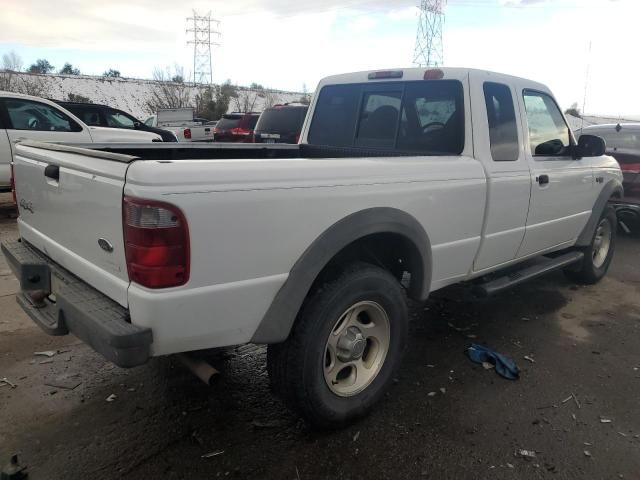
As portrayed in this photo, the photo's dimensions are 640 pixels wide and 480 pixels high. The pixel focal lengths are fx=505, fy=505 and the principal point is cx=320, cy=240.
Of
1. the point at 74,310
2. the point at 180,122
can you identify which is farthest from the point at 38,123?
A: the point at 180,122

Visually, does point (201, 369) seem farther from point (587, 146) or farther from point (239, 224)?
point (587, 146)

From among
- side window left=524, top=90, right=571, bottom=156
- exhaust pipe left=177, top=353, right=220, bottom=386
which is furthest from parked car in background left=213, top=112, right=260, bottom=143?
exhaust pipe left=177, top=353, right=220, bottom=386

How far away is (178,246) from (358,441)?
4.91 feet

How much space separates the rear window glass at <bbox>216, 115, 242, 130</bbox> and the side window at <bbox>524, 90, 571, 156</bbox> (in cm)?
1283

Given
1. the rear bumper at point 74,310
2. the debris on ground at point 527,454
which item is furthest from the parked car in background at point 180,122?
the debris on ground at point 527,454

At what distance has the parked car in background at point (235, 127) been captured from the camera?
15578 millimetres

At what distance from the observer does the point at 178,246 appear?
2.02 metres

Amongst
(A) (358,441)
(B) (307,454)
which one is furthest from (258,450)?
(A) (358,441)

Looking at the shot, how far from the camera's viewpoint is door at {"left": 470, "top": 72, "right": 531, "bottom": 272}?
11.6 ft

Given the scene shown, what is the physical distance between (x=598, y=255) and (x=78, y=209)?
5.30 m

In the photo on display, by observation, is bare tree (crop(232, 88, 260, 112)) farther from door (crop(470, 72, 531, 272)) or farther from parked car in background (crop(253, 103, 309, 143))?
door (crop(470, 72, 531, 272))

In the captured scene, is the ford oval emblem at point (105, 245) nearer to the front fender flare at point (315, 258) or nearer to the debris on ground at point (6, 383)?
the front fender flare at point (315, 258)

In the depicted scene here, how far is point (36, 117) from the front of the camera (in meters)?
8.31

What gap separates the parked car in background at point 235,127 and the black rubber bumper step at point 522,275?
11.8m
